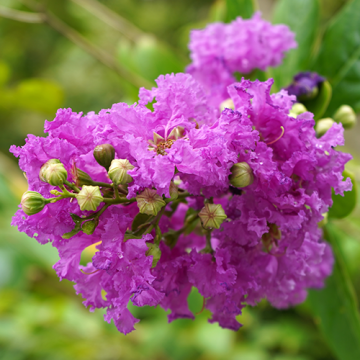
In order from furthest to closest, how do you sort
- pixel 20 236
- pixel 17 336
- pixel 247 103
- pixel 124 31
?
1. pixel 17 336
2. pixel 20 236
3. pixel 124 31
4. pixel 247 103

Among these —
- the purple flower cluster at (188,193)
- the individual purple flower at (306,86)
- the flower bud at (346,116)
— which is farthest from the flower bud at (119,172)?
the flower bud at (346,116)

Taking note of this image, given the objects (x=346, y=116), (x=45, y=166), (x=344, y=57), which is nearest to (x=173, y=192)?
(x=45, y=166)

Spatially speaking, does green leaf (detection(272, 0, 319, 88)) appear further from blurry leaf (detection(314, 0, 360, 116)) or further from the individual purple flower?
the individual purple flower

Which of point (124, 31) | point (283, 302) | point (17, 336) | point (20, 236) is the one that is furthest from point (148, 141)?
point (17, 336)

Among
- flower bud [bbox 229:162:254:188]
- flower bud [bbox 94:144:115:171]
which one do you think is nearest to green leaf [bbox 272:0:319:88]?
flower bud [bbox 229:162:254:188]

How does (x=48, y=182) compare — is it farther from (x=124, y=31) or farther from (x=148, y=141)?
(x=124, y=31)

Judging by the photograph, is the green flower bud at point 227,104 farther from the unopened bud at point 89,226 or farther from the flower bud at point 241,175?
the unopened bud at point 89,226

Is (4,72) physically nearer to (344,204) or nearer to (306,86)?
(306,86)
